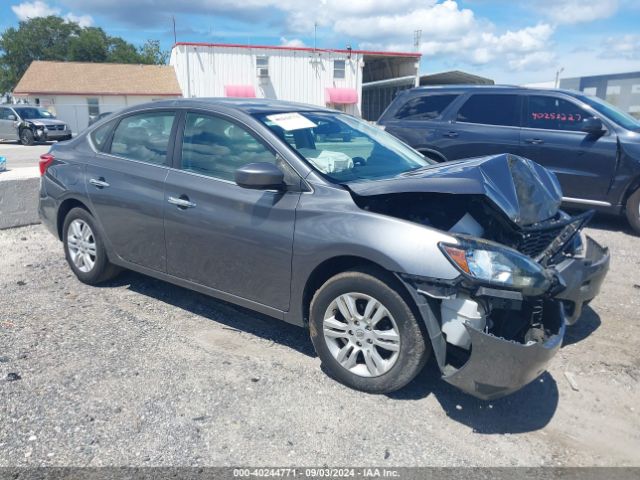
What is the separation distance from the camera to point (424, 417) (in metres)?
3.18

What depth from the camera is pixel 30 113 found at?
955 inches

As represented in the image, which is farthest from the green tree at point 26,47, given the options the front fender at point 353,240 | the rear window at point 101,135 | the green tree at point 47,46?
the front fender at point 353,240

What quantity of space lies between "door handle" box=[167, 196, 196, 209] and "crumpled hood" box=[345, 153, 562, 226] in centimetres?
124

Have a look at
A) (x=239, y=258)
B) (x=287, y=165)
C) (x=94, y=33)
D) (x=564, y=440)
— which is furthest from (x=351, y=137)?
(x=94, y=33)

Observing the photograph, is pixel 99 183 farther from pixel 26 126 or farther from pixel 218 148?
pixel 26 126


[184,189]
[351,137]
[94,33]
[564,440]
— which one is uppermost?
[94,33]

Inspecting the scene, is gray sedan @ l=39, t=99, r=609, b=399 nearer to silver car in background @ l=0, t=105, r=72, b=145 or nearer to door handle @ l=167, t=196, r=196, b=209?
door handle @ l=167, t=196, r=196, b=209

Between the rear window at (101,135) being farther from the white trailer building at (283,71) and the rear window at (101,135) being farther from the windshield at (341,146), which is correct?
the white trailer building at (283,71)

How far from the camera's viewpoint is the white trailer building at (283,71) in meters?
36.3

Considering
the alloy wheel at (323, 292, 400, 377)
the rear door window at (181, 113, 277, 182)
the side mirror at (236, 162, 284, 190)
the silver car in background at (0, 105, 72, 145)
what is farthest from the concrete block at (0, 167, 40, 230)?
the silver car in background at (0, 105, 72, 145)

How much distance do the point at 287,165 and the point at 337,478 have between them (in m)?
1.97

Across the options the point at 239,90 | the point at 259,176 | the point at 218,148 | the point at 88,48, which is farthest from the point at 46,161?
the point at 88,48

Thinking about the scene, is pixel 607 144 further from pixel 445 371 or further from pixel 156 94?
pixel 156 94

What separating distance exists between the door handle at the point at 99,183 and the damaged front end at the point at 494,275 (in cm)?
244
